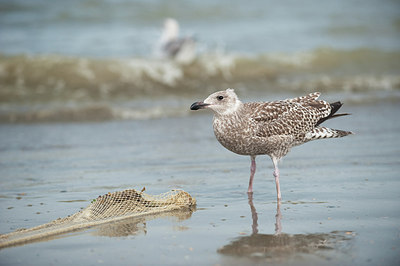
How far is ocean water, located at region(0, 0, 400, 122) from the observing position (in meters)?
14.8

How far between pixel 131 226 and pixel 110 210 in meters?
0.37

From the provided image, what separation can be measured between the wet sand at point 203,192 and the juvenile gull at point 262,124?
1.63ft

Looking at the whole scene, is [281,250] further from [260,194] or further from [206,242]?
[260,194]

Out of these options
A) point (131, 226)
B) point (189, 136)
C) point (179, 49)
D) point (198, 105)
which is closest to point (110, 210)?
point (131, 226)

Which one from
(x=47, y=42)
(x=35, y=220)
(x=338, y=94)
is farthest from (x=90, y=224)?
(x=47, y=42)

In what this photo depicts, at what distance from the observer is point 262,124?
23.1 feet

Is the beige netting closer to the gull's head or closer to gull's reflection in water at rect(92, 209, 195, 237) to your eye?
gull's reflection in water at rect(92, 209, 195, 237)

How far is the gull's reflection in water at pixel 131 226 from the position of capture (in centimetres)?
543

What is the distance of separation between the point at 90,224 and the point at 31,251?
75cm

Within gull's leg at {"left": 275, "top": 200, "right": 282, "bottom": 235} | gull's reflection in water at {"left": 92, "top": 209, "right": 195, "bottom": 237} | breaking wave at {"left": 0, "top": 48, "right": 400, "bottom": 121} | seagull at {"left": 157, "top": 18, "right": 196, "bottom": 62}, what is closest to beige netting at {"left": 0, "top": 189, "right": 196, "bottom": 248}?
gull's reflection in water at {"left": 92, "top": 209, "right": 195, "bottom": 237}

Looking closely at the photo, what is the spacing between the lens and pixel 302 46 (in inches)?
851

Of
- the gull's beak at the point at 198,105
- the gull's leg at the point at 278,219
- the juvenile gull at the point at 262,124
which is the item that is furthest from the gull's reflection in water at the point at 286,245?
the gull's beak at the point at 198,105

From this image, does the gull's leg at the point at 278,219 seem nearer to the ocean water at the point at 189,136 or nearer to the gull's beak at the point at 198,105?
the ocean water at the point at 189,136

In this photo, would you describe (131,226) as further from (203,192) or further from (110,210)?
(203,192)
